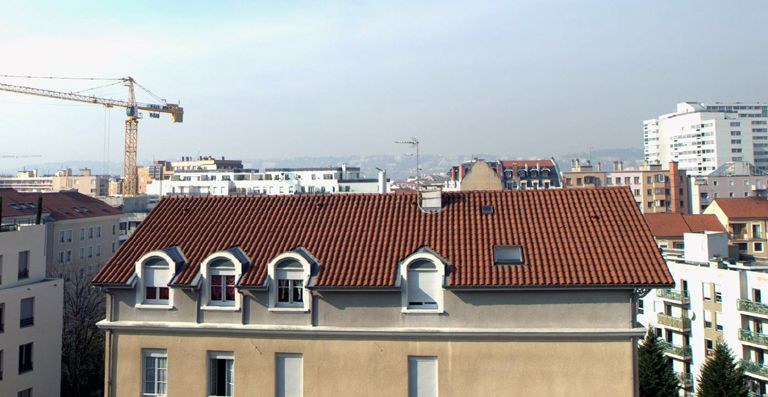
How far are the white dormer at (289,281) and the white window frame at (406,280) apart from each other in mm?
2576

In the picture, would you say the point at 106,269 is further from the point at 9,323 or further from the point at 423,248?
the point at 9,323

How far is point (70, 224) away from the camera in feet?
228

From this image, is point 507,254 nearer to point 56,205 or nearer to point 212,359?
point 212,359

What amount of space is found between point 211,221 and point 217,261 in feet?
8.97

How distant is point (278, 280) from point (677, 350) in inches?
1518

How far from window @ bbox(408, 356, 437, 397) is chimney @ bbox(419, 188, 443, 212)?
485cm

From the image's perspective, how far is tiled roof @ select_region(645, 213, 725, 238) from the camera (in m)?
67.2

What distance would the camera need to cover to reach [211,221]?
20781mm

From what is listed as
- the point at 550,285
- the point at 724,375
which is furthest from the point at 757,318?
the point at 550,285

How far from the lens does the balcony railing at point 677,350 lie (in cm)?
4638

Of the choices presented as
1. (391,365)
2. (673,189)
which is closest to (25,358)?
(391,365)

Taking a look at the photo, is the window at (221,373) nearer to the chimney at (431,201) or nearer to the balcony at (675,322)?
the chimney at (431,201)

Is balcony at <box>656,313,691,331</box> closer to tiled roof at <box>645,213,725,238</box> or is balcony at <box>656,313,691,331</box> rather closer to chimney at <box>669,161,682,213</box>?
tiled roof at <box>645,213,725,238</box>

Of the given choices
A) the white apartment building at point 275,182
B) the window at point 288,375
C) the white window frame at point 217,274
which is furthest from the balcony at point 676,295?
the white apartment building at point 275,182
